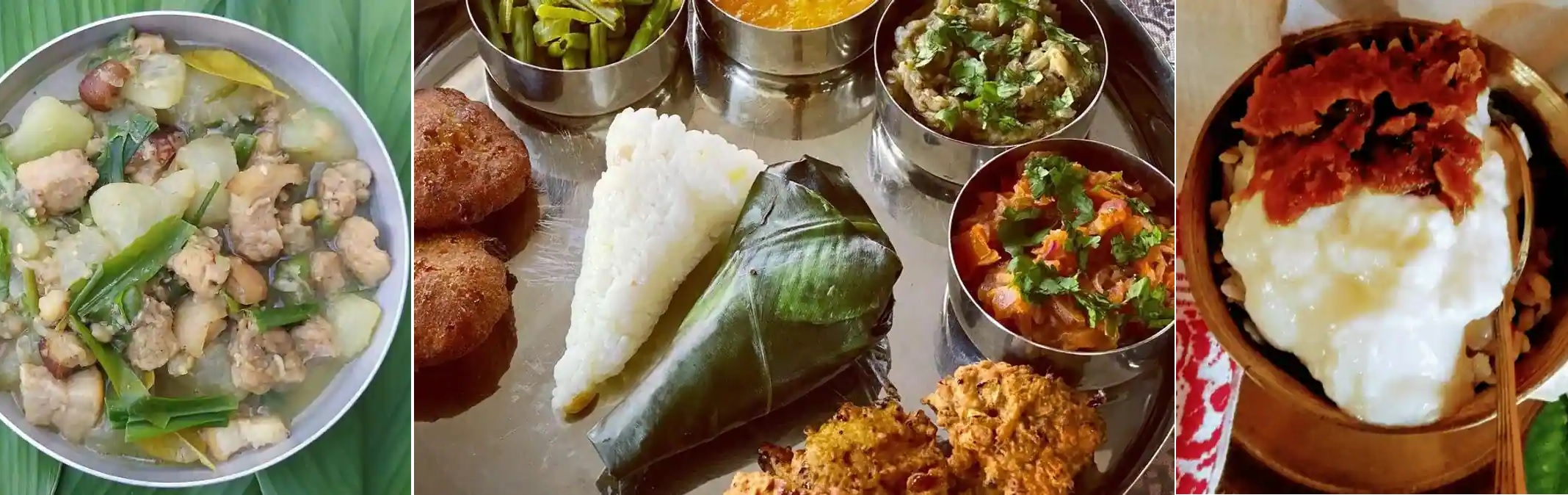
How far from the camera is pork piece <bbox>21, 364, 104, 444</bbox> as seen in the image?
1138mm

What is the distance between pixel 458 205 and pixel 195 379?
1.08 ft

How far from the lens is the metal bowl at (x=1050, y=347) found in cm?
118

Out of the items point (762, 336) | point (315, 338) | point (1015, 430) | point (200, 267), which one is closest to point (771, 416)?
point (762, 336)

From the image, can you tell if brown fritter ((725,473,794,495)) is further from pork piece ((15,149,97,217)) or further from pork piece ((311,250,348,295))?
pork piece ((15,149,97,217))

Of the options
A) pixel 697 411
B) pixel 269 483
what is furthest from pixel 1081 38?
pixel 269 483

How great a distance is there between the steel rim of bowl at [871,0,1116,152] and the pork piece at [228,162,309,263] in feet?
2.20

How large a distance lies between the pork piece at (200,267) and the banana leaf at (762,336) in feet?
1.37

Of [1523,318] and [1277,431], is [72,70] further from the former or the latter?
[1523,318]

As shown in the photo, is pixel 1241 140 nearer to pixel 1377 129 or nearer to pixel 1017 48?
pixel 1377 129

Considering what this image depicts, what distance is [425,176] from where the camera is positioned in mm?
1263

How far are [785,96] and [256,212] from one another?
65 cm

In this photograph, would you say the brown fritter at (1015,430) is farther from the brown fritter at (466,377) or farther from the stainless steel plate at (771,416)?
the brown fritter at (466,377)

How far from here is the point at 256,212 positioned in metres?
1.14

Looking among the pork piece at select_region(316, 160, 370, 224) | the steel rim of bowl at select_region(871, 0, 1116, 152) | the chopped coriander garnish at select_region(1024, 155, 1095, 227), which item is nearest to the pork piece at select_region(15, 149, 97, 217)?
the pork piece at select_region(316, 160, 370, 224)
